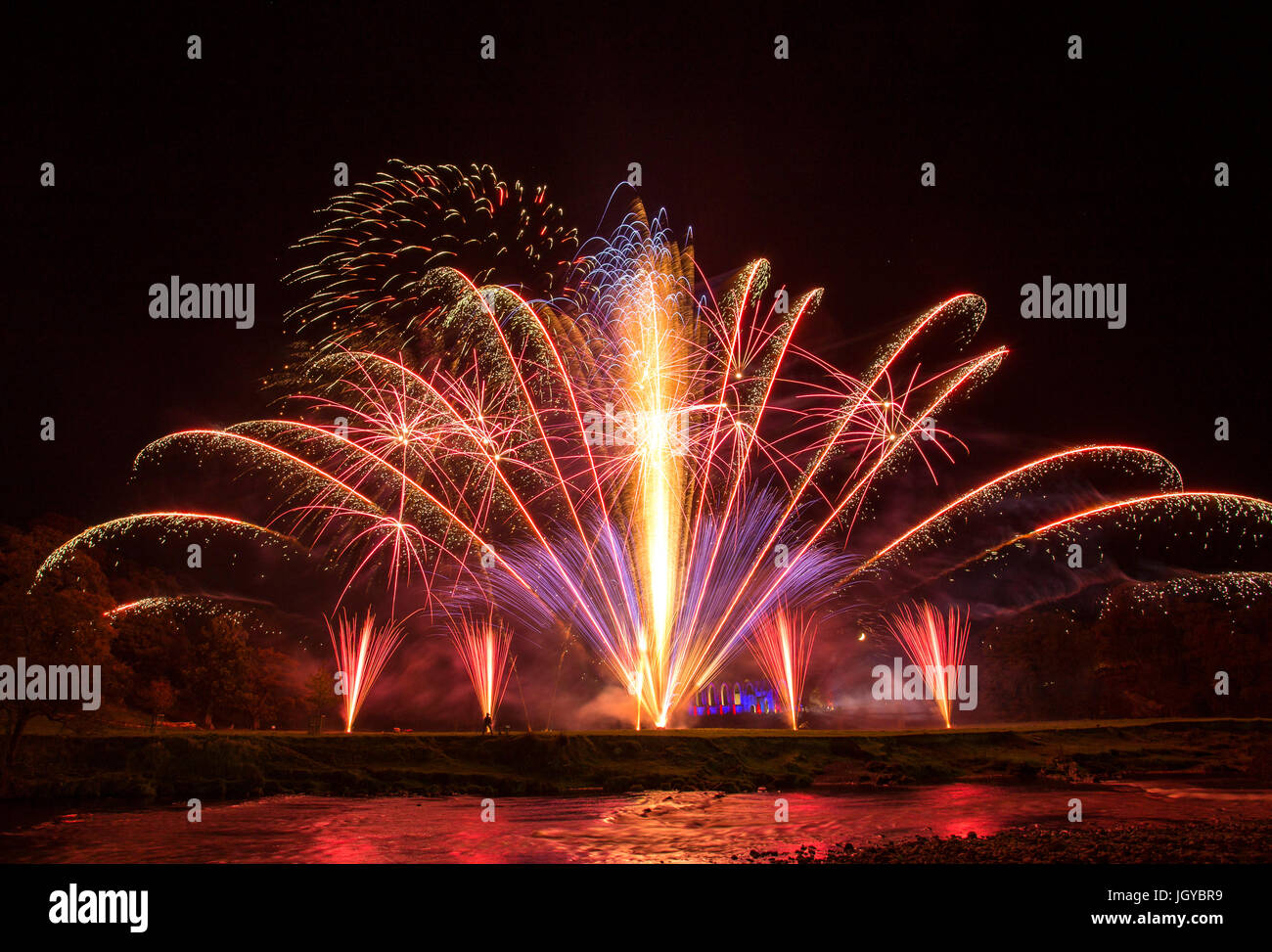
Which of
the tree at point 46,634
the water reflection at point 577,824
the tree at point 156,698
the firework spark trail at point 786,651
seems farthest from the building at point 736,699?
the tree at point 46,634

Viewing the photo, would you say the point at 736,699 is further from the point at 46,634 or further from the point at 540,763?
the point at 46,634

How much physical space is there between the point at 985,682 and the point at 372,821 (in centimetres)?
2965

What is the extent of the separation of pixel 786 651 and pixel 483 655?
1148cm

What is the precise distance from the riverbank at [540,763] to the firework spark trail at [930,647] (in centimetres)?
781

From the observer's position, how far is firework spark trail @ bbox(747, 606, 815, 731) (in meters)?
34.9

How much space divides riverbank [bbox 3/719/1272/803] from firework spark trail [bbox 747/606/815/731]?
628 cm

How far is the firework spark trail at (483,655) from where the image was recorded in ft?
119

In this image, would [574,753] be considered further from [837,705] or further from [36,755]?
[837,705]

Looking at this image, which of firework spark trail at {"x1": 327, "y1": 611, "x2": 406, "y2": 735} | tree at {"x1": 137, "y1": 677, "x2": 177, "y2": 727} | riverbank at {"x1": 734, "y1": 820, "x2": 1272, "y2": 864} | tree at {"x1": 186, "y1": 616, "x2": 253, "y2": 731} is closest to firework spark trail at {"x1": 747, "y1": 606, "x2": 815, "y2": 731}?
firework spark trail at {"x1": 327, "y1": 611, "x2": 406, "y2": 735}

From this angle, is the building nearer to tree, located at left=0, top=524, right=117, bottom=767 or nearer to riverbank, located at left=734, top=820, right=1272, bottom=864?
riverbank, located at left=734, top=820, right=1272, bottom=864

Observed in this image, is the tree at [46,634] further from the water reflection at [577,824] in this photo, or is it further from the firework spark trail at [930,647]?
the firework spark trail at [930,647]

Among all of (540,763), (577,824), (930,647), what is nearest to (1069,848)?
(577,824)

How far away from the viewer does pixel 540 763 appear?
2598 centimetres

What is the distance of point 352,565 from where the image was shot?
135 ft
